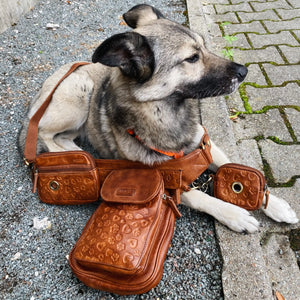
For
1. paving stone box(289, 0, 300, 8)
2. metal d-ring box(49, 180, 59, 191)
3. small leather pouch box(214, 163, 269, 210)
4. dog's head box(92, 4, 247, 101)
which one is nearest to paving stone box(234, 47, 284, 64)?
paving stone box(289, 0, 300, 8)

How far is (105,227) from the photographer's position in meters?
1.79

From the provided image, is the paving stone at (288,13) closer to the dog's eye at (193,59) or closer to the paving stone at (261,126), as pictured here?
the paving stone at (261,126)

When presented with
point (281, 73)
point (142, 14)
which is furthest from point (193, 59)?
point (281, 73)

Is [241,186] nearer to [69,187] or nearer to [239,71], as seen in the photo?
[239,71]

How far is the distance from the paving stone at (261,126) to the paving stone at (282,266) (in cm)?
119

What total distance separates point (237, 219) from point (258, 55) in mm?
2931

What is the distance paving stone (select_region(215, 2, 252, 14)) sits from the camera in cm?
533

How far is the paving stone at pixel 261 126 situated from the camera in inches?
117

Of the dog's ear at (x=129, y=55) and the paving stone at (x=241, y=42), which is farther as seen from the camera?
the paving stone at (x=241, y=42)

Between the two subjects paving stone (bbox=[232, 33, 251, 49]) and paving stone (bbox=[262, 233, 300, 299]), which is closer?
paving stone (bbox=[262, 233, 300, 299])

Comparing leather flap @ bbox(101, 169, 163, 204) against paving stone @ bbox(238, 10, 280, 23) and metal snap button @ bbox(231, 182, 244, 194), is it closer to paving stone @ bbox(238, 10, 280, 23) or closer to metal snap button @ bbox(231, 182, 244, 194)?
metal snap button @ bbox(231, 182, 244, 194)

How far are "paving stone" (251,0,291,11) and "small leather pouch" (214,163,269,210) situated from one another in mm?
4418

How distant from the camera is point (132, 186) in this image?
1938 mm

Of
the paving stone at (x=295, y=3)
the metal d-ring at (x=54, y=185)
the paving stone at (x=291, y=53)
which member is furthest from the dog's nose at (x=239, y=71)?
the paving stone at (x=295, y=3)
